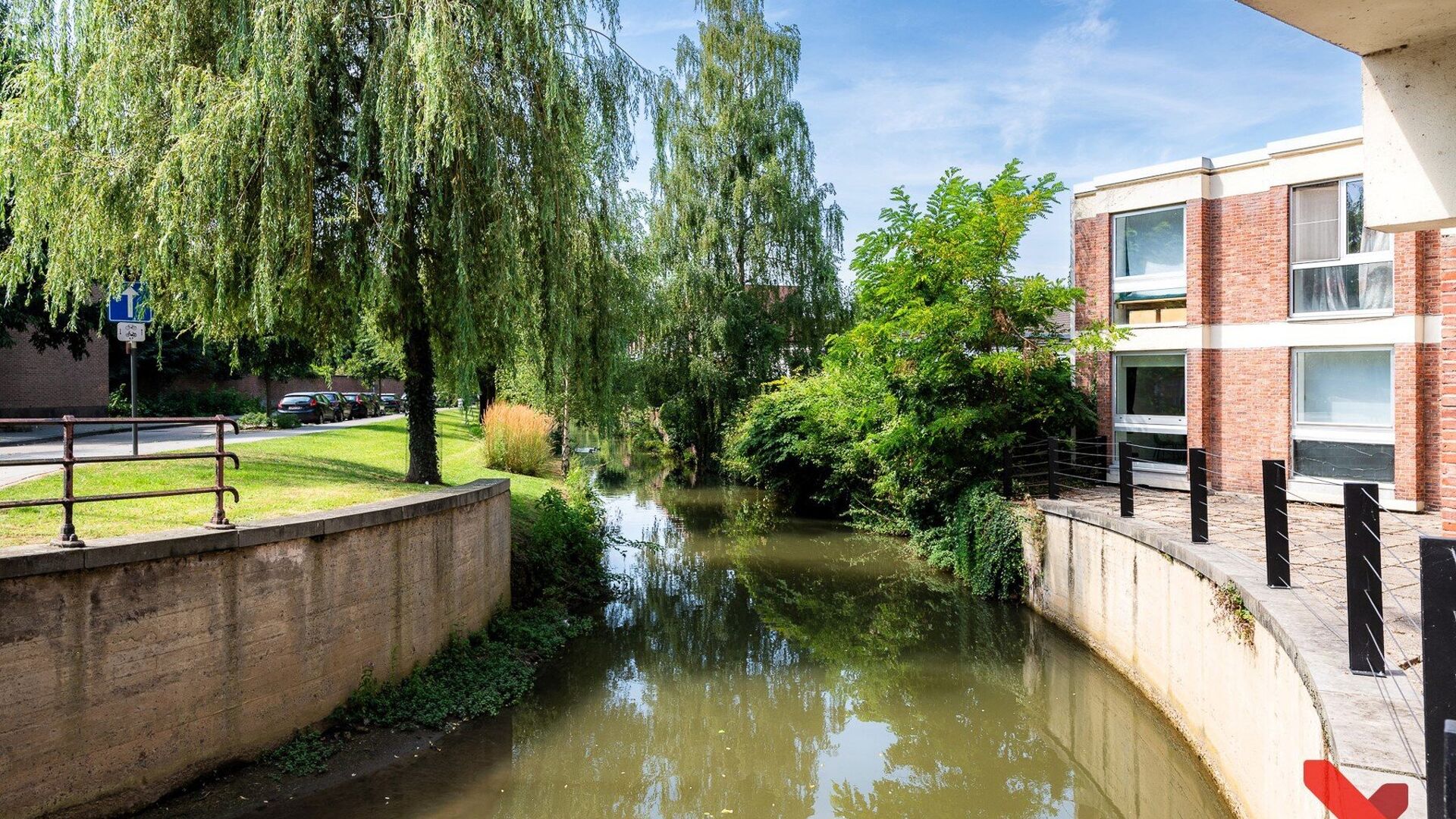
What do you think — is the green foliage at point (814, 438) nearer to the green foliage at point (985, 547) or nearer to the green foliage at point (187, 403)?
the green foliage at point (985, 547)

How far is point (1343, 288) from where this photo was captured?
13.0 metres

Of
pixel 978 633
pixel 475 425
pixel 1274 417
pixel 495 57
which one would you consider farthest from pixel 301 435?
pixel 1274 417

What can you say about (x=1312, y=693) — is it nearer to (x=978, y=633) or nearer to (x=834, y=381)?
(x=978, y=633)

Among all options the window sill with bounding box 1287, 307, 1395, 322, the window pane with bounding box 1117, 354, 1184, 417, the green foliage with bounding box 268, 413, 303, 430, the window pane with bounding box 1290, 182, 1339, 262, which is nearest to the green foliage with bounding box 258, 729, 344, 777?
the window pane with bounding box 1117, 354, 1184, 417

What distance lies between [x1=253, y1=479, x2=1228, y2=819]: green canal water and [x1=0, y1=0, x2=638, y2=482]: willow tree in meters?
4.24

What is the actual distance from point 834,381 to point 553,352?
26.2ft

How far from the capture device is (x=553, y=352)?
36.2ft

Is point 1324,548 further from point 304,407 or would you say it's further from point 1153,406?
point 304,407

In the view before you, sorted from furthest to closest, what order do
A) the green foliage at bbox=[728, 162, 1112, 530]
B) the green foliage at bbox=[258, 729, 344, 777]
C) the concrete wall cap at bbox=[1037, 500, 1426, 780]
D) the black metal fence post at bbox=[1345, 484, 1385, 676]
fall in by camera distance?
the green foliage at bbox=[728, 162, 1112, 530] < the green foliage at bbox=[258, 729, 344, 777] < the black metal fence post at bbox=[1345, 484, 1385, 676] < the concrete wall cap at bbox=[1037, 500, 1426, 780]

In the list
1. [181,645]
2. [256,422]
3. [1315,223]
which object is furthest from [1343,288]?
[256,422]

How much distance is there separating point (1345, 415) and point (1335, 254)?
2.43m

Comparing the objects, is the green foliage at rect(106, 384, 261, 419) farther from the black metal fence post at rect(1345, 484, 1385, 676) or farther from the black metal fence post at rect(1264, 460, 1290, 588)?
the black metal fence post at rect(1345, 484, 1385, 676)

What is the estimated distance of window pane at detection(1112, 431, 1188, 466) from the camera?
14992 millimetres

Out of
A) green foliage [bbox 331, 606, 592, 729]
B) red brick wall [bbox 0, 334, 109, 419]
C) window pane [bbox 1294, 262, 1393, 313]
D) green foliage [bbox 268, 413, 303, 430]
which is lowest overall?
green foliage [bbox 331, 606, 592, 729]
